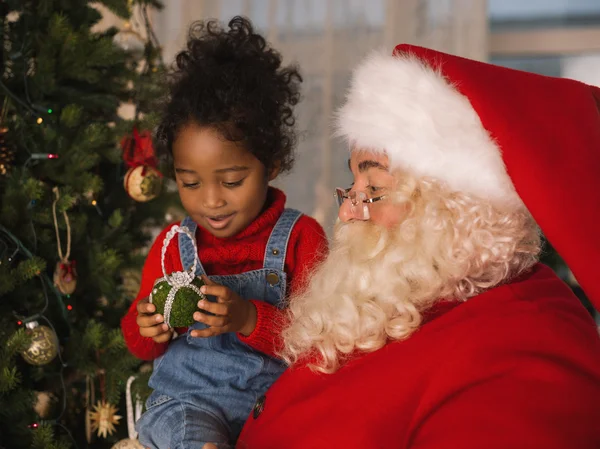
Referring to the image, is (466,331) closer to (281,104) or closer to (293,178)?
(281,104)

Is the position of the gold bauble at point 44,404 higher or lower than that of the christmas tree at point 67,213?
lower

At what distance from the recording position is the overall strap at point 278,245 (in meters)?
1.96

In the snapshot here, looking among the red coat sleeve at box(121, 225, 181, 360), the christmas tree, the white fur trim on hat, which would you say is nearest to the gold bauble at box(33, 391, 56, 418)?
the christmas tree

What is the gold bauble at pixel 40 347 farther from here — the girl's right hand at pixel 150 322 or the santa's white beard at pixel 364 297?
the santa's white beard at pixel 364 297

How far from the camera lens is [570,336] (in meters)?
1.26

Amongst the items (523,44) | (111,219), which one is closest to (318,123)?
(523,44)

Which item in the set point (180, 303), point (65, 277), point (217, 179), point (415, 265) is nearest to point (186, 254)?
point (217, 179)

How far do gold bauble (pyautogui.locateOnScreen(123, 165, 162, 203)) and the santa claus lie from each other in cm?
89

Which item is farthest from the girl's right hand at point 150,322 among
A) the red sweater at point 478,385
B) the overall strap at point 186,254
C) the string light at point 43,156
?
the string light at point 43,156

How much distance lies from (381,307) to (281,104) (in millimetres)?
825

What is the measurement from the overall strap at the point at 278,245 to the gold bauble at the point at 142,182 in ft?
1.81

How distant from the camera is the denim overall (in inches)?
71.8

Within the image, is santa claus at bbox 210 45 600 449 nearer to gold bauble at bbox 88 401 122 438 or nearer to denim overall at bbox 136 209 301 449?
denim overall at bbox 136 209 301 449

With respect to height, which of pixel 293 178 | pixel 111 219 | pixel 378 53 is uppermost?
pixel 378 53
